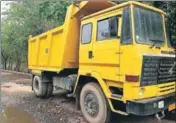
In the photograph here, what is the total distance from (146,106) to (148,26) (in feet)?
5.53

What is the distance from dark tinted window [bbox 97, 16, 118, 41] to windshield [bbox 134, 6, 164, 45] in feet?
1.48

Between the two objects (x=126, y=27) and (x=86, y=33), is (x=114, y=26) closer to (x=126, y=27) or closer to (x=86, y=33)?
(x=126, y=27)

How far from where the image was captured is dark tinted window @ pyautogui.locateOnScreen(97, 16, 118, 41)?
5176 millimetres

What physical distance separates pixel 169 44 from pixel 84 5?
7.77ft

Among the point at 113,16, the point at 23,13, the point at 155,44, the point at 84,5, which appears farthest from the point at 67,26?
the point at 23,13

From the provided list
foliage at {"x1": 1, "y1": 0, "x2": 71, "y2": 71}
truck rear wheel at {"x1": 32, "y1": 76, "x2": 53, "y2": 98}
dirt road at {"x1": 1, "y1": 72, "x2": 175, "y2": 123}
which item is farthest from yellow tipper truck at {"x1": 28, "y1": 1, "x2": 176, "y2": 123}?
foliage at {"x1": 1, "y1": 0, "x2": 71, "y2": 71}

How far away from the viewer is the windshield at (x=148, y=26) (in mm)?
4984

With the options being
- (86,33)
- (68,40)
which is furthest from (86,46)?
(68,40)

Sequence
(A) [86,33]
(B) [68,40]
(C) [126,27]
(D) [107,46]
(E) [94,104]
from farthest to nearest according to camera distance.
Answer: (B) [68,40]
(A) [86,33]
(E) [94,104]
(D) [107,46]
(C) [126,27]

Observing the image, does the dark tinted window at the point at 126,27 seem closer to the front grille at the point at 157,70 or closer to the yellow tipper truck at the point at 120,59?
the yellow tipper truck at the point at 120,59

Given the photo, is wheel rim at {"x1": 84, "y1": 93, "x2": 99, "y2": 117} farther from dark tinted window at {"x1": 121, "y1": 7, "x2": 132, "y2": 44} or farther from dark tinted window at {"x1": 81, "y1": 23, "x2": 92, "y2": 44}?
dark tinted window at {"x1": 121, "y1": 7, "x2": 132, "y2": 44}

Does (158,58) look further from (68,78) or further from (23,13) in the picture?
(23,13)

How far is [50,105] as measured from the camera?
802 cm

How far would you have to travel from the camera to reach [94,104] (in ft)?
Answer: 18.8
